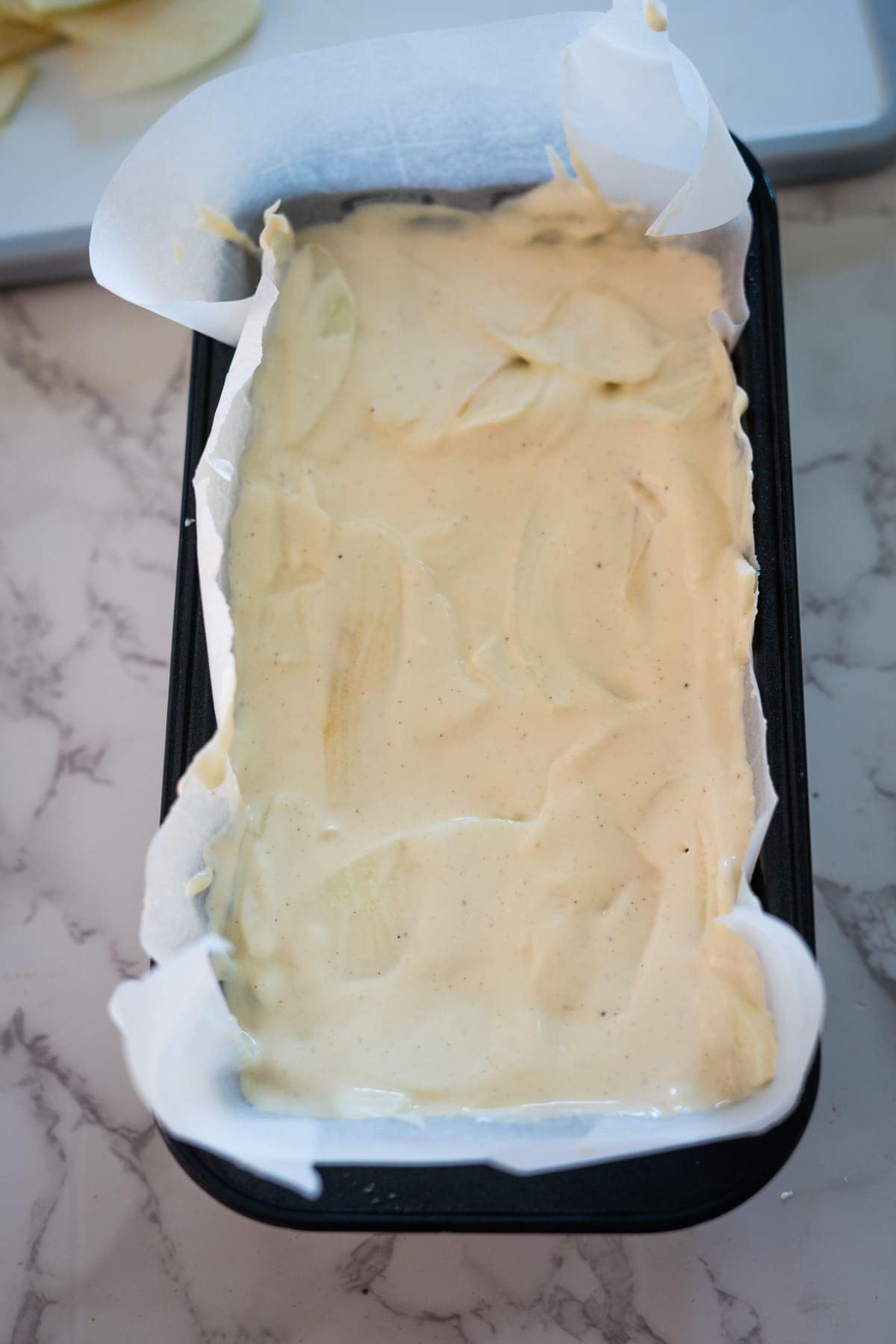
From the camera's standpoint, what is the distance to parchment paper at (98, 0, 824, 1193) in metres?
0.91

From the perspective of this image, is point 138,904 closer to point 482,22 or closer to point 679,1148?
point 679,1148

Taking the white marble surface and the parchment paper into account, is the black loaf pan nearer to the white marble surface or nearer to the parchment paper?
the parchment paper

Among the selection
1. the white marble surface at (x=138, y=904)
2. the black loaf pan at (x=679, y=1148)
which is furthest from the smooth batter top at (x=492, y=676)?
the white marble surface at (x=138, y=904)

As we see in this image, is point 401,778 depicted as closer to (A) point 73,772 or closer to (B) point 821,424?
(A) point 73,772

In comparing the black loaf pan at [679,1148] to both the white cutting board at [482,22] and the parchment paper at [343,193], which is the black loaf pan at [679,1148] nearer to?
the parchment paper at [343,193]

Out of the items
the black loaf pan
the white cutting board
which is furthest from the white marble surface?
the black loaf pan

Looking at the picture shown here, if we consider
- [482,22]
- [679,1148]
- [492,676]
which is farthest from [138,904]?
[482,22]

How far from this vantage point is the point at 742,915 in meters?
0.94

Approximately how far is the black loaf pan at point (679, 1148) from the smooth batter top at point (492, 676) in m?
0.03

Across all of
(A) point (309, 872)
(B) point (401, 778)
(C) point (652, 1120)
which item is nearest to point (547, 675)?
(B) point (401, 778)

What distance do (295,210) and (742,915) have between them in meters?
0.72

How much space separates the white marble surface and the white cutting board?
55 mm

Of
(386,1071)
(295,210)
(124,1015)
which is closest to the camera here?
(124,1015)

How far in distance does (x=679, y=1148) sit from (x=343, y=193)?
33.0 inches
